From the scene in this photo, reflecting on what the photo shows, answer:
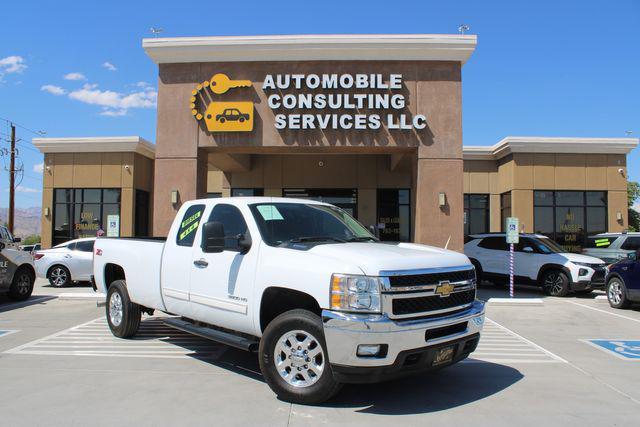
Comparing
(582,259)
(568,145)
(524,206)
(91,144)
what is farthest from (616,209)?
(91,144)

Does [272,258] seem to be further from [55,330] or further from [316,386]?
[55,330]

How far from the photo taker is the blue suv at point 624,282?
11227 mm

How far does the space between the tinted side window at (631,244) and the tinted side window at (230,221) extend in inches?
566

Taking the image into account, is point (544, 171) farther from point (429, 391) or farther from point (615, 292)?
point (429, 391)

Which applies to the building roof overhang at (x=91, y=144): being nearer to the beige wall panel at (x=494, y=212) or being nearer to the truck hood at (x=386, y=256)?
the beige wall panel at (x=494, y=212)

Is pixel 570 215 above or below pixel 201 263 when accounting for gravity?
above

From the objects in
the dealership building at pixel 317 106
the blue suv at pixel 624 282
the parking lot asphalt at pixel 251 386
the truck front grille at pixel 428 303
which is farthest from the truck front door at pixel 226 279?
the blue suv at pixel 624 282

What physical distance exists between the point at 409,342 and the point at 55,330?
6.80 metres

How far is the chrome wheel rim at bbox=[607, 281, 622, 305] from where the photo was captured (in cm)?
1180

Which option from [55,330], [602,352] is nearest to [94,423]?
[55,330]

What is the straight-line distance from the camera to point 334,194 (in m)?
20.7

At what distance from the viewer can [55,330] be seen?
338 inches

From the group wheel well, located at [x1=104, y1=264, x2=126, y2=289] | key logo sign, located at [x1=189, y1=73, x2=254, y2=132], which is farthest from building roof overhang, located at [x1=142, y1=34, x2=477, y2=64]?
wheel well, located at [x1=104, y1=264, x2=126, y2=289]

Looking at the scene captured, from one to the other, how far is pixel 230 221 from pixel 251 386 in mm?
1921
